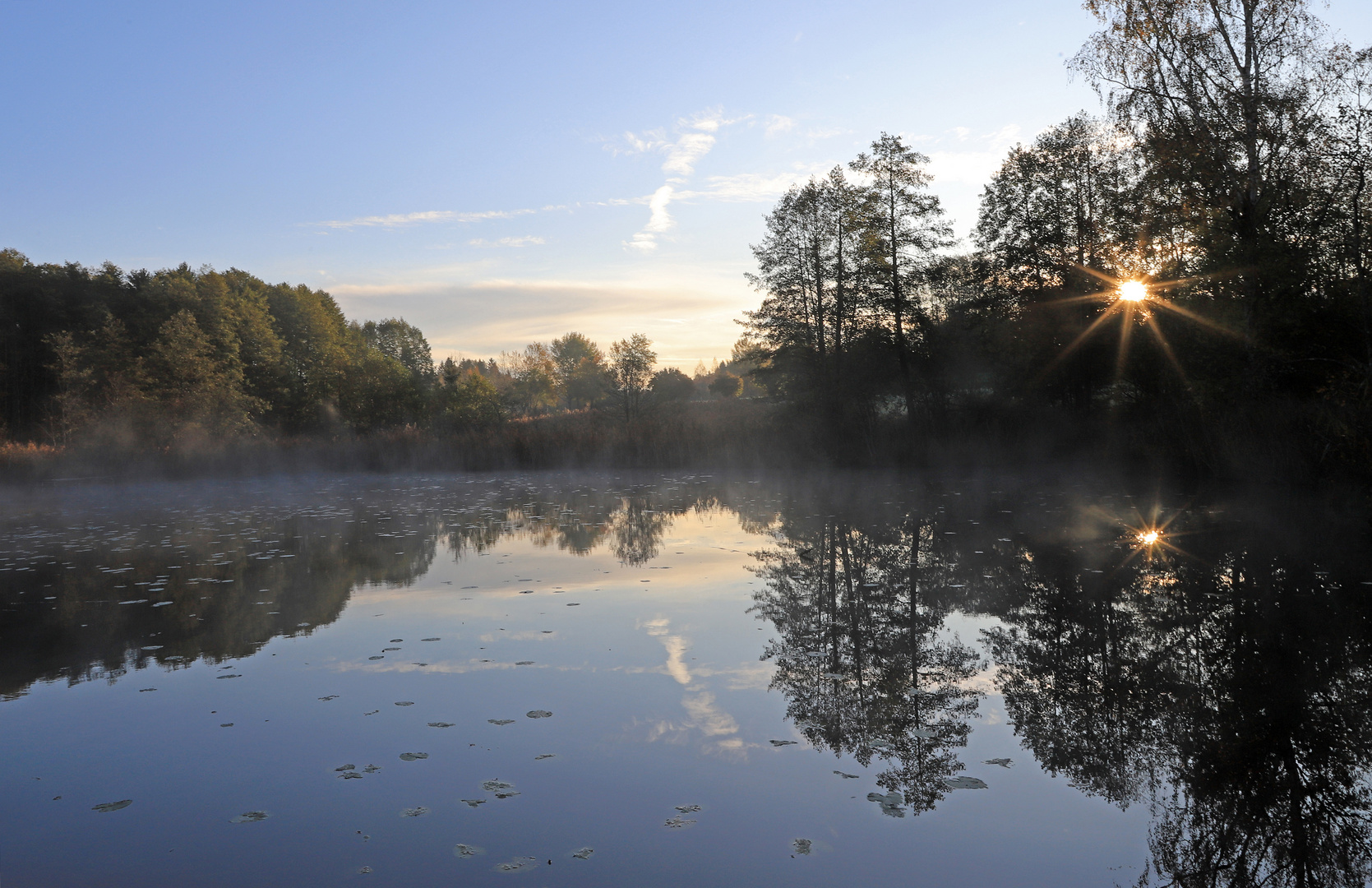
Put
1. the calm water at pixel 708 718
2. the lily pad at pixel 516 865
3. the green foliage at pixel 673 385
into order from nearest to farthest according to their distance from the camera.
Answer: the lily pad at pixel 516 865
the calm water at pixel 708 718
the green foliage at pixel 673 385

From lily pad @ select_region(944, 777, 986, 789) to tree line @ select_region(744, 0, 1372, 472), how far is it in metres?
11.7

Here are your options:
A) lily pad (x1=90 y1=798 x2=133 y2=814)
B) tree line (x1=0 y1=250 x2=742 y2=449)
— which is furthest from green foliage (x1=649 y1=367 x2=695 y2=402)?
lily pad (x1=90 y1=798 x2=133 y2=814)

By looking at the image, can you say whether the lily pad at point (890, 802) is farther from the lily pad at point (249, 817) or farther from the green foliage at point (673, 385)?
the green foliage at point (673, 385)

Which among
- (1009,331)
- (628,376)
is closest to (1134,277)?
(1009,331)

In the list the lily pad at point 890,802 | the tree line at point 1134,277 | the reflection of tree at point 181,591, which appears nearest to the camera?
the lily pad at point 890,802

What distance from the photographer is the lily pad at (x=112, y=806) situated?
3.97m

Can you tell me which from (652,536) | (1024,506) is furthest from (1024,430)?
(652,536)

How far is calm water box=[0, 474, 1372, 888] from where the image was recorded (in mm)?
3463

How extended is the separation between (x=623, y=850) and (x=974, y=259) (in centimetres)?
2965

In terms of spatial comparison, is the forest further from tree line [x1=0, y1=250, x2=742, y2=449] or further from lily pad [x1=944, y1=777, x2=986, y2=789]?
lily pad [x1=944, y1=777, x2=986, y2=789]

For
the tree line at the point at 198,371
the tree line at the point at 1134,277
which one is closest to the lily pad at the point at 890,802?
the tree line at the point at 1134,277

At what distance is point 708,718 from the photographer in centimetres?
507

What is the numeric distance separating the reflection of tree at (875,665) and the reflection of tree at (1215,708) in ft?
1.71

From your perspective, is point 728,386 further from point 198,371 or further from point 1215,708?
point 1215,708
